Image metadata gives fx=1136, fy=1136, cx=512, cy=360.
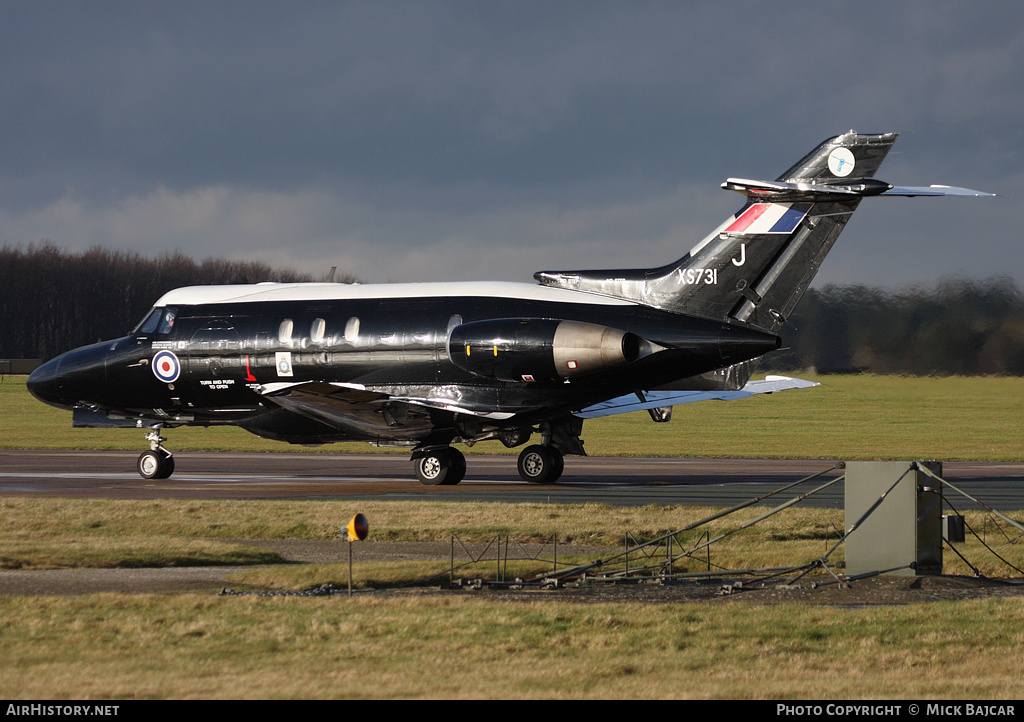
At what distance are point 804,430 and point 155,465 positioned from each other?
34.5 meters

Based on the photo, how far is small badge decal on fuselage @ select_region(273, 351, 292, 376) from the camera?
28.1 m

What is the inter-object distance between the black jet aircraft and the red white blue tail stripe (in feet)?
0.11

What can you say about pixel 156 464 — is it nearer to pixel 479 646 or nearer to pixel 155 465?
pixel 155 465

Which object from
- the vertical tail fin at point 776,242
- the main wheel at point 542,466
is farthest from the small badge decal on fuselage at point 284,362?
the vertical tail fin at point 776,242

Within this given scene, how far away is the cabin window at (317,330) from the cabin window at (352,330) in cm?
64

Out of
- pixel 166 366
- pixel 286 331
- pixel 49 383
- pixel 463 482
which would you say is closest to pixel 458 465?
pixel 463 482

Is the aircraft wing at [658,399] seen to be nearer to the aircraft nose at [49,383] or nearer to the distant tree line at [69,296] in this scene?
the aircraft nose at [49,383]

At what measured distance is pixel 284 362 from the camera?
28.2 meters

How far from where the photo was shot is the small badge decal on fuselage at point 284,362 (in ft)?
92.2

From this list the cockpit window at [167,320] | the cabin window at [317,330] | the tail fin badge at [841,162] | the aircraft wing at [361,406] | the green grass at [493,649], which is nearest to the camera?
the green grass at [493,649]

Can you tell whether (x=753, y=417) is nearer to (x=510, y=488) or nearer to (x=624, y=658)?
(x=510, y=488)

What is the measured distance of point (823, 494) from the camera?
81.6ft

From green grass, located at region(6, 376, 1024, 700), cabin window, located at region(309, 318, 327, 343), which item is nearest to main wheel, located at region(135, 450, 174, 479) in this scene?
cabin window, located at region(309, 318, 327, 343)

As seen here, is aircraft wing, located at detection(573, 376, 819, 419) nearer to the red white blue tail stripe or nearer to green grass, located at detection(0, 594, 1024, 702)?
the red white blue tail stripe
